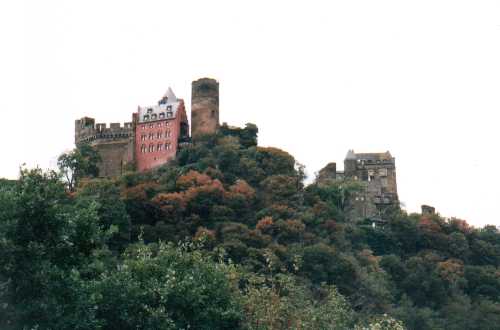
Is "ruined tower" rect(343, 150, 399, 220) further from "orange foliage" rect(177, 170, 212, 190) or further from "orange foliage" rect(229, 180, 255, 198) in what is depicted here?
"orange foliage" rect(177, 170, 212, 190)

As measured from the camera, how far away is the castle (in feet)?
287

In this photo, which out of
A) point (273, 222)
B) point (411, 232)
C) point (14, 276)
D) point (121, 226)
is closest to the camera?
point (14, 276)

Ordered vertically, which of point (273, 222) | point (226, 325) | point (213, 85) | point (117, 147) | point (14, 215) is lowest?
point (226, 325)

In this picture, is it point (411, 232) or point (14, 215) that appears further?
point (411, 232)

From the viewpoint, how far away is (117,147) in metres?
90.2

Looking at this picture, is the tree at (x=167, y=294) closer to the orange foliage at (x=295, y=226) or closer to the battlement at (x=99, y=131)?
the orange foliage at (x=295, y=226)

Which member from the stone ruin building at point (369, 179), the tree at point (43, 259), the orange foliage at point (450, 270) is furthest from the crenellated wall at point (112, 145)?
the tree at point (43, 259)

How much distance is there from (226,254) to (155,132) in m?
40.7

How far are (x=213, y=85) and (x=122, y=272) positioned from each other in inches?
2266

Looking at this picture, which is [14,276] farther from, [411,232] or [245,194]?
[411,232]

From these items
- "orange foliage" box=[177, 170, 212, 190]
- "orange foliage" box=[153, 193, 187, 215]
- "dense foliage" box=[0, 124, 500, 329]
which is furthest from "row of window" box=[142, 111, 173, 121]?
"orange foliage" box=[153, 193, 187, 215]

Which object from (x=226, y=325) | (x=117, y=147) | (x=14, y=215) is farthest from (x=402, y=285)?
(x=14, y=215)

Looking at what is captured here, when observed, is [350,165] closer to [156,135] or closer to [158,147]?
[158,147]

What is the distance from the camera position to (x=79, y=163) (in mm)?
84625
